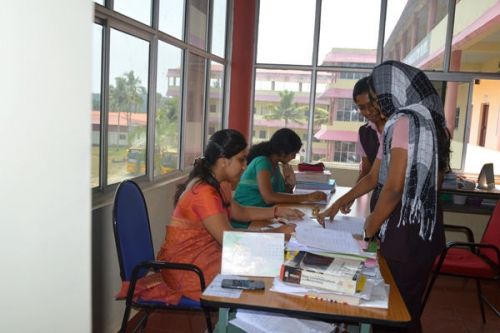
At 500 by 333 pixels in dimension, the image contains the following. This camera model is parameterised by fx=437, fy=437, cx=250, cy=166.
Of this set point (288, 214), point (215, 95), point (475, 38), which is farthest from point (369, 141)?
point (475, 38)

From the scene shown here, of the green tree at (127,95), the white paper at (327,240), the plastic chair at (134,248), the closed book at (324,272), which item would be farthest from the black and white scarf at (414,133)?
the green tree at (127,95)

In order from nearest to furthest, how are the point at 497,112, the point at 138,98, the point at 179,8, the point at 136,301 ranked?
the point at 136,301
the point at 138,98
the point at 179,8
the point at 497,112

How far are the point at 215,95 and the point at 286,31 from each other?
4.08 feet

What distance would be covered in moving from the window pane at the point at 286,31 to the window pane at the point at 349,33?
6.4 inches

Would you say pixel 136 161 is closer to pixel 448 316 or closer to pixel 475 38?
pixel 448 316

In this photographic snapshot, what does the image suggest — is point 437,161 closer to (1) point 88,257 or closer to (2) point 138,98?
(1) point 88,257

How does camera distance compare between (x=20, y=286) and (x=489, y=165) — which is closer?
(x=20, y=286)

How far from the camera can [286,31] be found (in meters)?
5.21

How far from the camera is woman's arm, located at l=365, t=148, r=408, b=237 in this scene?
→ 5.01ft

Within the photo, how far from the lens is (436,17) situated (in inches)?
194

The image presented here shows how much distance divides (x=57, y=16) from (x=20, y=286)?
1.17 ft

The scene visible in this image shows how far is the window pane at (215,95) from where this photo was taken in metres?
4.55

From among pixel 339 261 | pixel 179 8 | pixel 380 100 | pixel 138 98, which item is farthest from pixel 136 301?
pixel 179 8

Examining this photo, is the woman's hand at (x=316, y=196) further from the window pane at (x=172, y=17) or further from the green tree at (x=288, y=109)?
the green tree at (x=288, y=109)
